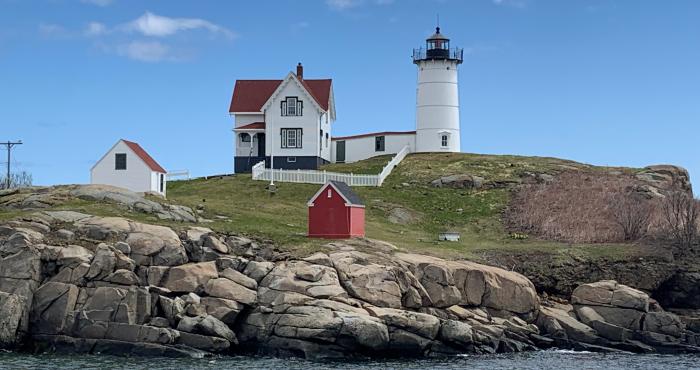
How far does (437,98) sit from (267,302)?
42440 millimetres

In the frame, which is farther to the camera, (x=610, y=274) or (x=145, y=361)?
(x=610, y=274)

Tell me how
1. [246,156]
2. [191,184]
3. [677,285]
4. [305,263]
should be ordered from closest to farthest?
[305,263]
[677,285]
[191,184]
[246,156]

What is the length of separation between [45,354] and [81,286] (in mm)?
3250

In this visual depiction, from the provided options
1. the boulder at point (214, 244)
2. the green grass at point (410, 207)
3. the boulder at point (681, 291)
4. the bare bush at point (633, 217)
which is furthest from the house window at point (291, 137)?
the boulder at point (681, 291)

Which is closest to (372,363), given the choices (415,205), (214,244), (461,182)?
(214,244)

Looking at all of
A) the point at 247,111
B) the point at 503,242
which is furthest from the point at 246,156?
the point at 503,242

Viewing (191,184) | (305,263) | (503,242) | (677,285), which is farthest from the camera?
(191,184)

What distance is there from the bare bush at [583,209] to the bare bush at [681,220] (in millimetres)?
1134

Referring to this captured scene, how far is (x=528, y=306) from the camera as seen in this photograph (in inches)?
1826

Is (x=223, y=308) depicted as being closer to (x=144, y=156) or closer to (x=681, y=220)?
Result: (x=144, y=156)

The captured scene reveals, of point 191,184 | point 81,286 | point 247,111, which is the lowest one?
point 81,286

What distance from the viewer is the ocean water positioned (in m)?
36.7

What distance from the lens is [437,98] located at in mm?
80938

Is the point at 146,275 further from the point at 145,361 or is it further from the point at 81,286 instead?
the point at 145,361
